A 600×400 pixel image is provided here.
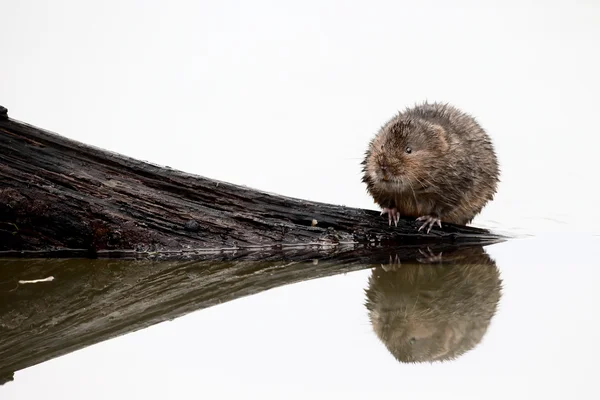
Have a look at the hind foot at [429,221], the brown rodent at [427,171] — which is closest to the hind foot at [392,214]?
the brown rodent at [427,171]

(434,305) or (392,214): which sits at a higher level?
(392,214)

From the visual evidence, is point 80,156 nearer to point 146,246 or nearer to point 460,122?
point 146,246

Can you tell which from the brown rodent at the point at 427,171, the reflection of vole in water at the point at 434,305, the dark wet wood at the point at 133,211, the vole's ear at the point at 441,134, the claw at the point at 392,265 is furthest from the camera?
the vole's ear at the point at 441,134

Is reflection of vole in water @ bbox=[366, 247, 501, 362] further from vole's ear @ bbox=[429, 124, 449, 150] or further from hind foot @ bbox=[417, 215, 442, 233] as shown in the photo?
vole's ear @ bbox=[429, 124, 449, 150]

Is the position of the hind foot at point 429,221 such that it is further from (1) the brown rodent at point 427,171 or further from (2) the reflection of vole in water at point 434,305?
(2) the reflection of vole in water at point 434,305

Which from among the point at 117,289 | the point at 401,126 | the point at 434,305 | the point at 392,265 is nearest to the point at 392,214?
the point at 401,126

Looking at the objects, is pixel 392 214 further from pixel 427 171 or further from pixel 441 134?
pixel 441 134

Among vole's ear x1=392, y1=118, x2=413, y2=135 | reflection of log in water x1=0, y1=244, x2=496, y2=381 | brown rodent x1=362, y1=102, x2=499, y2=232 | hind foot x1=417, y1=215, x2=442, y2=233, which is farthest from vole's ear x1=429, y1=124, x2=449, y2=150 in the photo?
reflection of log in water x1=0, y1=244, x2=496, y2=381

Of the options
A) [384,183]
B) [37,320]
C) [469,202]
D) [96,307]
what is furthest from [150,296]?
[469,202]
